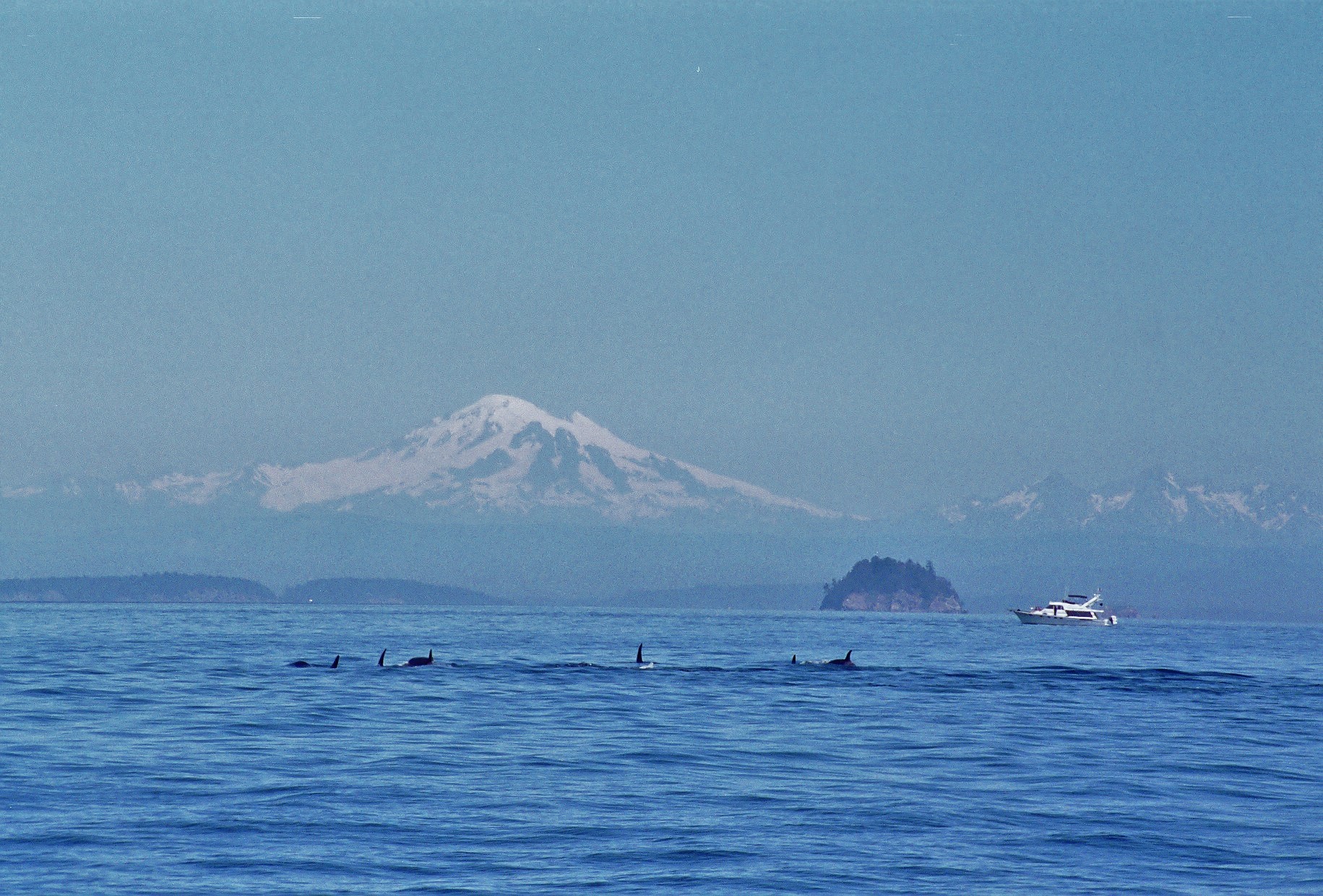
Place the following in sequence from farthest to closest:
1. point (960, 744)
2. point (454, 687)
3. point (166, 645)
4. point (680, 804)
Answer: point (166, 645) < point (454, 687) < point (960, 744) < point (680, 804)

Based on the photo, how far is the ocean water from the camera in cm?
2728

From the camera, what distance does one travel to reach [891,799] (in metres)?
36.0

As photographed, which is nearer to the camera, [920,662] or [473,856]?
[473,856]

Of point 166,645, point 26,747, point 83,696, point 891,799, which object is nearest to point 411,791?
point 891,799

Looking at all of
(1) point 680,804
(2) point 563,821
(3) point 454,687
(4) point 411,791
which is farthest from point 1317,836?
(3) point 454,687

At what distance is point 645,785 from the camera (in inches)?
1496

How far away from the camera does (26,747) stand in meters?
43.9

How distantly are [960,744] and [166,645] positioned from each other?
283ft

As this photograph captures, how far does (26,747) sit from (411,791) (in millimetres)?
15297

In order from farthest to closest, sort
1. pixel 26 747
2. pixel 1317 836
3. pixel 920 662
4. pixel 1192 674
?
pixel 920 662, pixel 1192 674, pixel 26 747, pixel 1317 836

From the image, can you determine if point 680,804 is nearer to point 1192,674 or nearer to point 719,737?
point 719,737

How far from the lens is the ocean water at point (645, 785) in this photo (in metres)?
27.3

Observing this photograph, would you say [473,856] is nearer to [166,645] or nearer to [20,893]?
[20,893]

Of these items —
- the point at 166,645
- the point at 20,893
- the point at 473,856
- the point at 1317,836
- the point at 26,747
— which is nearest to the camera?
the point at 20,893
